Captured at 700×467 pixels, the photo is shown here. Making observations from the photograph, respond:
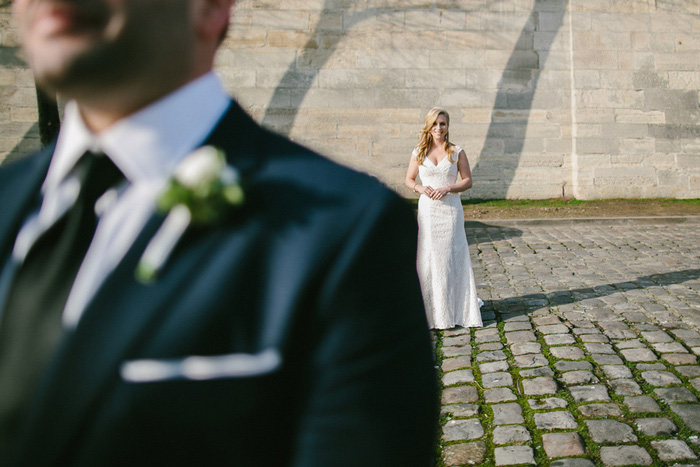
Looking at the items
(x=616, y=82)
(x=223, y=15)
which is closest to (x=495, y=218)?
(x=616, y=82)

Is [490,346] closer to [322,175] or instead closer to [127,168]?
[322,175]

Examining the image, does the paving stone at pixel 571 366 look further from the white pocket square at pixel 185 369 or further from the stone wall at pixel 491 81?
the stone wall at pixel 491 81

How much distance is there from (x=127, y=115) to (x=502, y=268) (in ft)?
22.9

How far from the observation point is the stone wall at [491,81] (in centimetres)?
1170

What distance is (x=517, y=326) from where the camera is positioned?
5.17m

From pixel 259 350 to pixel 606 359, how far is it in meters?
4.12

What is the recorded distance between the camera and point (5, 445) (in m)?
0.88

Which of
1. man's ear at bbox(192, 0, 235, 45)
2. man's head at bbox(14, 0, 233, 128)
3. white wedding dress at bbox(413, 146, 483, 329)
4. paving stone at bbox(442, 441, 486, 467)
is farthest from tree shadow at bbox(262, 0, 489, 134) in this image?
man's head at bbox(14, 0, 233, 128)

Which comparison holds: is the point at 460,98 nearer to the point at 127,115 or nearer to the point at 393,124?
the point at 393,124

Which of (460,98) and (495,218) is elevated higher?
(460,98)

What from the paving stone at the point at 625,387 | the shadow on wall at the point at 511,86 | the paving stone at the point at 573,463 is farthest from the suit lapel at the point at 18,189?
the shadow on wall at the point at 511,86

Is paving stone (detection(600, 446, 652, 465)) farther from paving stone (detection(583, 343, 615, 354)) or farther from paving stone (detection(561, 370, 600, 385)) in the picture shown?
paving stone (detection(583, 343, 615, 354))

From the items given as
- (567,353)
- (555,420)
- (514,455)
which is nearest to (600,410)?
(555,420)

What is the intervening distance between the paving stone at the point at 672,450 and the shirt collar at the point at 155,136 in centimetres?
309
